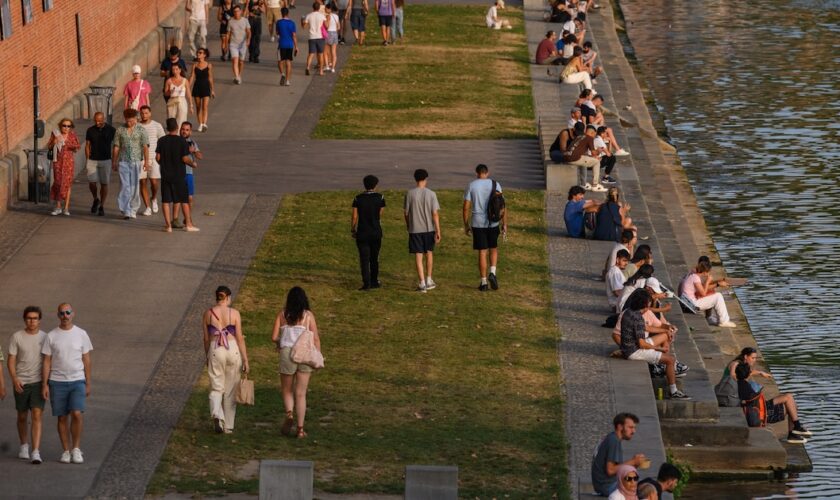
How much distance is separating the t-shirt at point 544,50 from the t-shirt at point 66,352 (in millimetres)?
27896

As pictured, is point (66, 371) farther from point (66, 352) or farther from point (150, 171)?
point (150, 171)

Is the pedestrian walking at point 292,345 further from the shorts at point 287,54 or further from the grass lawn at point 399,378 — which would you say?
the shorts at point 287,54

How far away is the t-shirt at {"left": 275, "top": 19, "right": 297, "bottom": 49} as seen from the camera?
130 ft

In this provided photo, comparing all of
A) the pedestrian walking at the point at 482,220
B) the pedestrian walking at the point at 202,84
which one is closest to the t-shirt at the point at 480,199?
the pedestrian walking at the point at 482,220

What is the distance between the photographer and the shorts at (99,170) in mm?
27167

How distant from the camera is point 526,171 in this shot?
1244 inches

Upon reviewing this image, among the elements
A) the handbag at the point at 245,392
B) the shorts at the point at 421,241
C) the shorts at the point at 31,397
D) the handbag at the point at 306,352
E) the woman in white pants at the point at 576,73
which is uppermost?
the handbag at the point at 306,352

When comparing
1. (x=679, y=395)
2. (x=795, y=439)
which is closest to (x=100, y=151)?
(x=679, y=395)

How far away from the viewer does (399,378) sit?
20.3m

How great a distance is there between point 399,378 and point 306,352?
2716 mm

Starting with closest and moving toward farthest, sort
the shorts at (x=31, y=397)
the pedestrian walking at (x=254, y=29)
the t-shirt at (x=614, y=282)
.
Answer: the shorts at (x=31, y=397), the t-shirt at (x=614, y=282), the pedestrian walking at (x=254, y=29)

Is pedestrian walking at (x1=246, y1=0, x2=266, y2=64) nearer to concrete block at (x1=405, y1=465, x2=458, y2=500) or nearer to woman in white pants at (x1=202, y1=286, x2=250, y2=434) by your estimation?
woman in white pants at (x1=202, y1=286, x2=250, y2=434)

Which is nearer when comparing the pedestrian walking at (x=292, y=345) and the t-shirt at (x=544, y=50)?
the pedestrian walking at (x=292, y=345)

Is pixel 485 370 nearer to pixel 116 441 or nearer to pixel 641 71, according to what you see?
pixel 116 441
